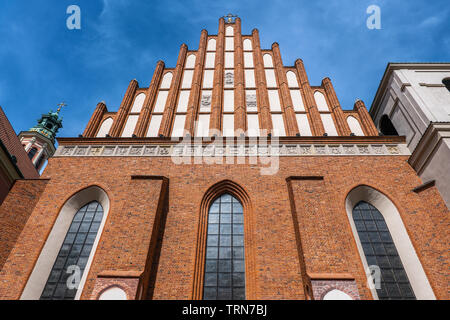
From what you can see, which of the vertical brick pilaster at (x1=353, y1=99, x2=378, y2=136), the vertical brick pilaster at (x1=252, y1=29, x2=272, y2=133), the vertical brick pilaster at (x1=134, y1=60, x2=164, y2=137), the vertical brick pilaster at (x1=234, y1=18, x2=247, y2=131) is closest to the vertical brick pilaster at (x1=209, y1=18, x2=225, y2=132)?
the vertical brick pilaster at (x1=234, y1=18, x2=247, y2=131)

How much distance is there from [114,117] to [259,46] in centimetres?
807

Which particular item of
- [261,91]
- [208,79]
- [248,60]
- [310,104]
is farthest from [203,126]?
[248,60]

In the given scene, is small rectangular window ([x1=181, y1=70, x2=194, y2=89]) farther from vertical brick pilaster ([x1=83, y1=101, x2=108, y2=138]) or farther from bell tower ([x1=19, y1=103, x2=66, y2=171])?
bell tower ([x1=19, y1=103, x2=66, y2=171])

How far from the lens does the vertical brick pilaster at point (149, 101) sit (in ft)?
34.1

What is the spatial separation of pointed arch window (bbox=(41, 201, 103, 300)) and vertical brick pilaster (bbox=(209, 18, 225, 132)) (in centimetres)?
493

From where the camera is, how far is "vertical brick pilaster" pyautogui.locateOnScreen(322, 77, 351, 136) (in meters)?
10.2

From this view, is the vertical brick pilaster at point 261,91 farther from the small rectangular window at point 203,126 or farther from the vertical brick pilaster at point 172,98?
the vertical brick pilaster at point 172,98

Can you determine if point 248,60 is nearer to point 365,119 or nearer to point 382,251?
point 365,119

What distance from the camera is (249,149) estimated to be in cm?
947

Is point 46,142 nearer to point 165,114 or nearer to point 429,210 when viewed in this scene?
point 165,114

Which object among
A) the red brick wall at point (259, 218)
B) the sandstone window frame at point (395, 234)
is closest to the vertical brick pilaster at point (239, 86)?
the red brick wall at point (259, 218)

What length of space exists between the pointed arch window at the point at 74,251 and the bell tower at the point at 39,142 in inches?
963

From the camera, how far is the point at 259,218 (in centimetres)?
775
